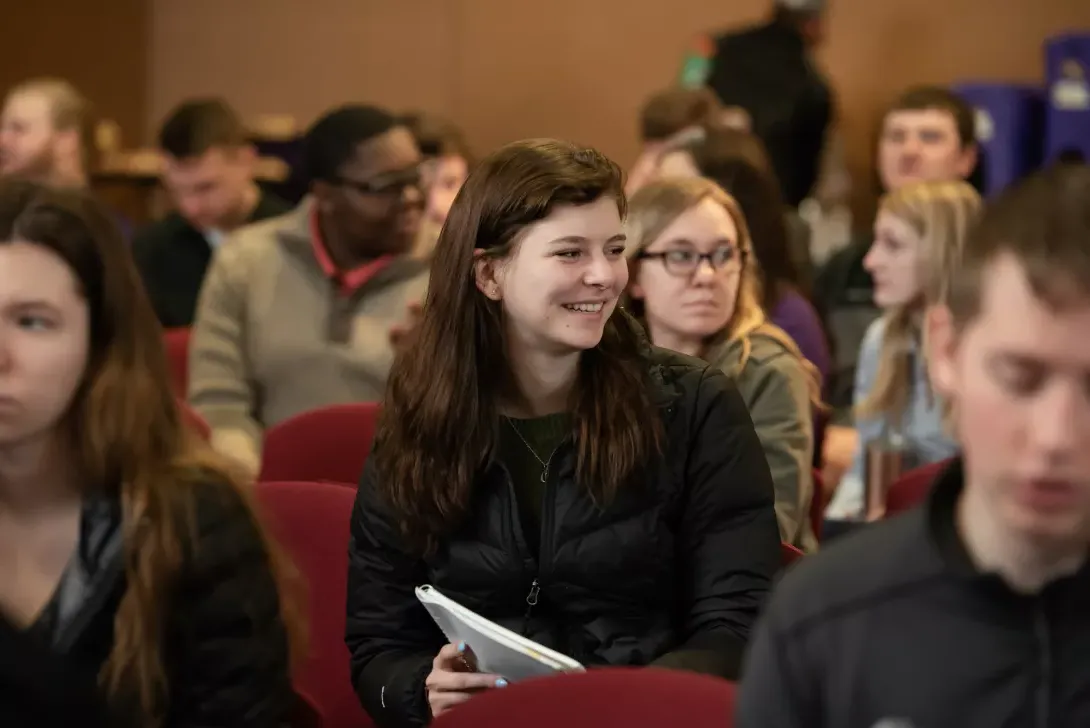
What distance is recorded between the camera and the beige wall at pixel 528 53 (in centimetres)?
707

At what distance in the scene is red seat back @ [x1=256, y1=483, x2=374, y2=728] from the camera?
90.9 inches

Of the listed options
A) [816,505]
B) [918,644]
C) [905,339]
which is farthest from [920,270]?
[918,644]

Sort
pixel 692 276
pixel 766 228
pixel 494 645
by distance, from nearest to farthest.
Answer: pixel 494 645, pixel 692 276, pixel 766 228

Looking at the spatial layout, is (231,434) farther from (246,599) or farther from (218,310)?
(246,599)

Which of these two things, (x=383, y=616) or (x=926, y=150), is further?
(x=926, y=150)

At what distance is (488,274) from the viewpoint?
6.68ft

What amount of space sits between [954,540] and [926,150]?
416cm

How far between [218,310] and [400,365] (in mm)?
1742

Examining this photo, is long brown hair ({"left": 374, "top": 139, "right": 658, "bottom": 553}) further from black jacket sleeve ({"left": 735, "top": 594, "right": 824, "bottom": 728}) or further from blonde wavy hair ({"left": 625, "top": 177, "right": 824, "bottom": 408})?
blonde wavy hair ({"left": 625, "top": 177, "right": 824, "bottom": 408})

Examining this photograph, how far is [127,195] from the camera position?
7.52 m

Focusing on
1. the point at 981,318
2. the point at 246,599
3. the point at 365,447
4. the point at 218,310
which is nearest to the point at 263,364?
the point at 218,310

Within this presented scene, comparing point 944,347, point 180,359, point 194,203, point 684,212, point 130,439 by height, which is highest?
point 944,347

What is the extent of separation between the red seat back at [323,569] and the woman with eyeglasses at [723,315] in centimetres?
84

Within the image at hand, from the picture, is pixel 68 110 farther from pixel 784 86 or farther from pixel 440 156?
pixel 784 86
